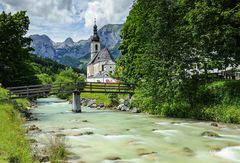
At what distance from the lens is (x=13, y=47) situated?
50094 mm

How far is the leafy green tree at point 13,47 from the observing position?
1975 inches

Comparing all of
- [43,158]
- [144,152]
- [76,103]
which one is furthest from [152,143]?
[76,103]

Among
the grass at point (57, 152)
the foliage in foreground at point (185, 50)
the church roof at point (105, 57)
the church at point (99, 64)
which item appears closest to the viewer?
the grass at point (57, 152)

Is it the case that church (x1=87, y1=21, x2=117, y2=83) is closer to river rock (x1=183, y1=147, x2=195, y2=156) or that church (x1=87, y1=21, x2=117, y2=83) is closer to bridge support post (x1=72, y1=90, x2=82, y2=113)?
bridge support post (x1=72, y1=90, x2=82, y2=113)

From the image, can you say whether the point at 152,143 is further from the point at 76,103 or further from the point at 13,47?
the point at 13,47

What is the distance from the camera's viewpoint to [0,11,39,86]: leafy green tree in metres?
50.2

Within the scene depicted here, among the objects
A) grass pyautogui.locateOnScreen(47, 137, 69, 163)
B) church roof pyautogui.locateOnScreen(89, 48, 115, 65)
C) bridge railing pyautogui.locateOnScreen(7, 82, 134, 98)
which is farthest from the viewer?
church roof pyautogui.locateOnScreen(89, 48, 115, 65)

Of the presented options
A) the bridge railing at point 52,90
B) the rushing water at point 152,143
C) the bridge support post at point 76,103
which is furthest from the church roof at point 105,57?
the rushing water at point 152,143

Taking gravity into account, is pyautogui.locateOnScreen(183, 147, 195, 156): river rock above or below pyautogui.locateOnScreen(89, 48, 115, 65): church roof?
below

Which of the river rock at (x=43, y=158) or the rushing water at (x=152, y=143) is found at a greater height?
the river rock at (x=43, y=158)

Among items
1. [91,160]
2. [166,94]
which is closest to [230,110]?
[166,94]

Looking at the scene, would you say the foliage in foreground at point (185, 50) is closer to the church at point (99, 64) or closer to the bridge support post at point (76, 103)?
the bridge support post at point (76, 103)

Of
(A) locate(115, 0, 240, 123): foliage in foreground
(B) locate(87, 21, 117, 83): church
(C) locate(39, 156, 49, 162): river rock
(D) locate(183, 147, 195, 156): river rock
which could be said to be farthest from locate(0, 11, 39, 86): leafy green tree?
(B) locate(87, 21, 117, 83): church

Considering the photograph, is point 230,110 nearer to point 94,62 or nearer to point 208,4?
point 208,4
